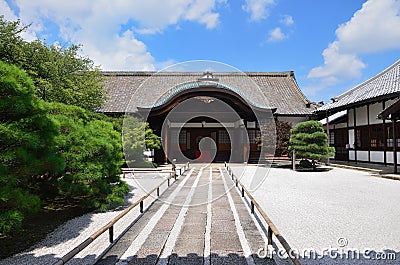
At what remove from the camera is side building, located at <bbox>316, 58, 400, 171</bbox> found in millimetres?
11341

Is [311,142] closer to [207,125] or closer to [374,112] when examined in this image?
[374,112]

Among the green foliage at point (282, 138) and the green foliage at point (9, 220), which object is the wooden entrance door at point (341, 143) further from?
the green foliage at point (9, 220)

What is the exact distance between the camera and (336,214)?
563 cm

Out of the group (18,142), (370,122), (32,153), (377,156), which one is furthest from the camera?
(370,122)

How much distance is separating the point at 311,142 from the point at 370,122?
319 centimetres

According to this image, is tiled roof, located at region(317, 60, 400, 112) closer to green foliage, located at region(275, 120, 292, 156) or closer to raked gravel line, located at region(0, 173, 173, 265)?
green foliage, located at region(275, 120, 292, 156)

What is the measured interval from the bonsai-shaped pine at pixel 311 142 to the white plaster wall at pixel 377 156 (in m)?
2.13

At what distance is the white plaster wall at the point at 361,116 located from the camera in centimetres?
1389

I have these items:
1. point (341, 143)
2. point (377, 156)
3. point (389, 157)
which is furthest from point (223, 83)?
point (389, 157)

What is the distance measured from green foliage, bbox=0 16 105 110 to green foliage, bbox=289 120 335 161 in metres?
9.42

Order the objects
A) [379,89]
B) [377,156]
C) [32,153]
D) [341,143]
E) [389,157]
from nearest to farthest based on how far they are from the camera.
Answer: [32,153] → [379,89] → [389,157] → [377,156] → [341,143]

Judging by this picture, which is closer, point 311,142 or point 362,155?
point 311,142

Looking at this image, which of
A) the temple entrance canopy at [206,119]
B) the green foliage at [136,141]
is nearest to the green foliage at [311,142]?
the temple entrance canopy at [206,119]

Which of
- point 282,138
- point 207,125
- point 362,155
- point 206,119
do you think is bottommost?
point 362,155
